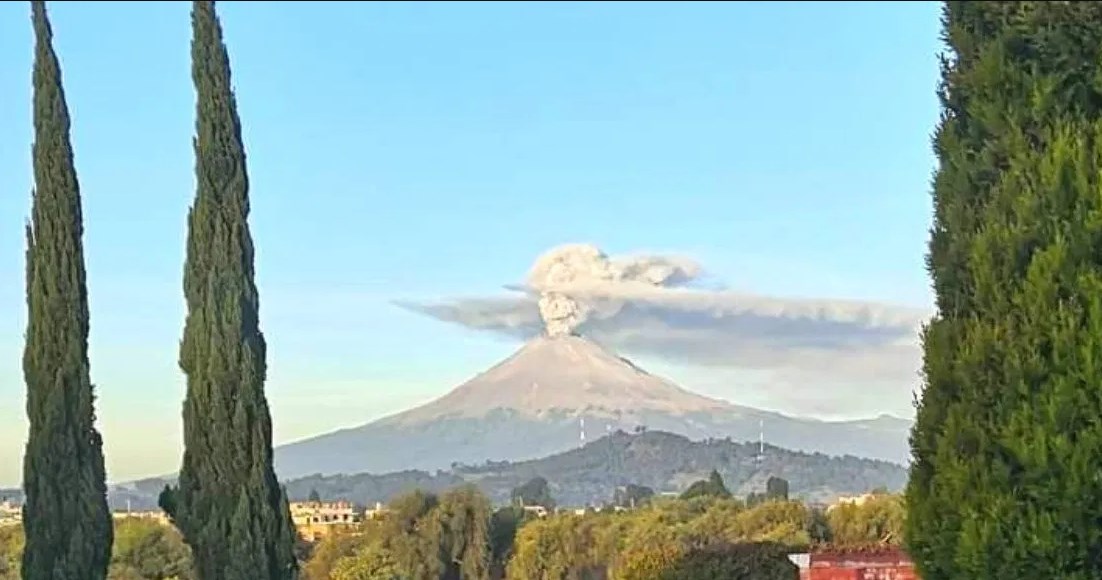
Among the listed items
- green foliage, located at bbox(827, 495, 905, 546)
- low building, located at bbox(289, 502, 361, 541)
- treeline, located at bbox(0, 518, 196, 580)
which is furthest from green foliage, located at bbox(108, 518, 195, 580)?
low building, located at bbox(289, 502, 361, 541)

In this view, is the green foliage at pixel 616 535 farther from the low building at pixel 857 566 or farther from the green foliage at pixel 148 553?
the low building at pixel 857 566

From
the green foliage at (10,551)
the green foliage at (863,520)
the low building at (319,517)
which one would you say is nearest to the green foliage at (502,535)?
the green foliage at (863,520)

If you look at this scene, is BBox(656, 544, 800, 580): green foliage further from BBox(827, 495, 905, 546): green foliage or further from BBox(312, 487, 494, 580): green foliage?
BBox(312, 487, 494, 580): green foliage

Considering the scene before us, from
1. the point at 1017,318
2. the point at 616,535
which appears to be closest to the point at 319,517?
the point at 616,535

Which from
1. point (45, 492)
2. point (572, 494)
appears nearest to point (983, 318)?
point (45, 492)

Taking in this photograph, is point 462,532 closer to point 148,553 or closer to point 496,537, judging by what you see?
point 496,537
